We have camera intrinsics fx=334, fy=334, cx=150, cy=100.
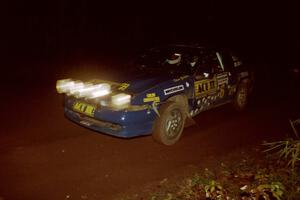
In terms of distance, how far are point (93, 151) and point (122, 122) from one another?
794 mm

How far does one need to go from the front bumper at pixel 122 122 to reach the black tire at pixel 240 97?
273 cm

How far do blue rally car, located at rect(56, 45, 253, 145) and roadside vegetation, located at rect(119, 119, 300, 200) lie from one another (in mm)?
1049

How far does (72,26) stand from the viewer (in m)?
16.7

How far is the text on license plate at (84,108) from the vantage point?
5.04 metres

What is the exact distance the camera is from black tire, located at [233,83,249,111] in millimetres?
7209

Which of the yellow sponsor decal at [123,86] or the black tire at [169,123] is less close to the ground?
the yellow sponsor decal at [123,86]

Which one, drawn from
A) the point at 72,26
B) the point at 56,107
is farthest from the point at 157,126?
the point at 72,26

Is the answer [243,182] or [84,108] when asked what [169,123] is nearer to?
[84,108]

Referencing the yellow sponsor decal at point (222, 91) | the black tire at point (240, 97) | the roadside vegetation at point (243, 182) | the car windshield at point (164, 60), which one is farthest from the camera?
the black tire at point (240, 97)

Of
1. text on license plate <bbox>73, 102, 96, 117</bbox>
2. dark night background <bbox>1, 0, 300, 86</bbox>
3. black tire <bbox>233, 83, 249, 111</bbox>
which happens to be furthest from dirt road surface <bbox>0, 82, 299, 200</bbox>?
dark night background <bbox>1, 0, 300, 86</bbox>

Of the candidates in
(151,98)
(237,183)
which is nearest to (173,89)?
(151,98)

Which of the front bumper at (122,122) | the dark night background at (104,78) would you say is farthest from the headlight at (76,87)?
the dark night background at (104,78)

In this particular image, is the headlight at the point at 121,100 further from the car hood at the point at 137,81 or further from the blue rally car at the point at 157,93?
the car hood at the point at 137,81

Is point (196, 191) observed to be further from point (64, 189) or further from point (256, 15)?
point (256, 15)
